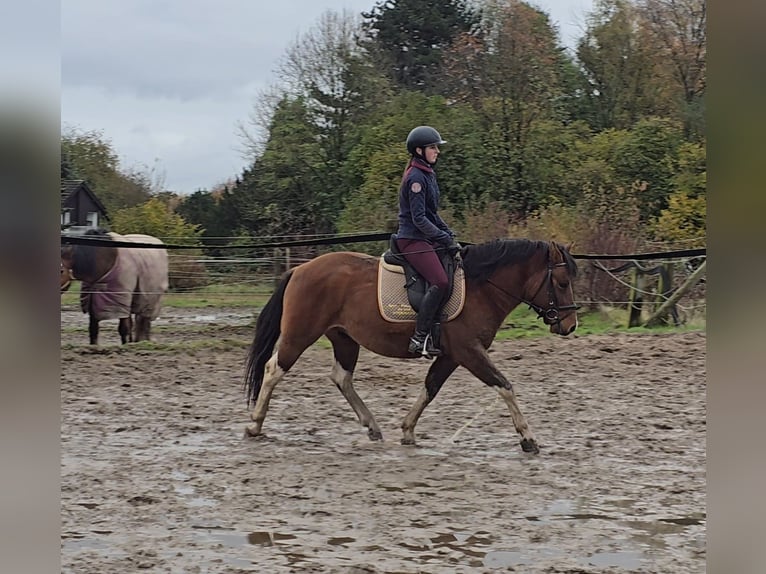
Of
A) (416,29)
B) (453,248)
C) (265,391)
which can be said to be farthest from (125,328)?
(416,29)

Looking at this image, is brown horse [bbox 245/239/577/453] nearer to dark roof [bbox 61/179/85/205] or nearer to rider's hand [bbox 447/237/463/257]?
rider's hand [bbox 447/237/463/257]

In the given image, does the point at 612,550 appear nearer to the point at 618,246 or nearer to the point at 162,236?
the point at 618,246

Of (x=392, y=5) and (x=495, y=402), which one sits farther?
(x=392, y=5)

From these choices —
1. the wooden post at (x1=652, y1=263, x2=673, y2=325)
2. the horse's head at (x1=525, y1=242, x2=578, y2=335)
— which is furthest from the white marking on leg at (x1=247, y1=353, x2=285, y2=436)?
the wooden post at (x1=652, y1=263, x2=673, y2=325)

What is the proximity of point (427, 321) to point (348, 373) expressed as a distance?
Result: 96 cm

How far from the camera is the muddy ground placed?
156 inches

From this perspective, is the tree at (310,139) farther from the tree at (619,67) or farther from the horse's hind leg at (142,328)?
the horse's hind leg at (142,328)

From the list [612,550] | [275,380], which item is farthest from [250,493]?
[612,550]

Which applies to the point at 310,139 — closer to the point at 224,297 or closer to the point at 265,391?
the point at 224,297

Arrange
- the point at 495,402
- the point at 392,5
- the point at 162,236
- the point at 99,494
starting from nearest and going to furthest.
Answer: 1. the point at 99,494
2. the point at 495,402
3. the point at 162,236
4. the point at 392,5
